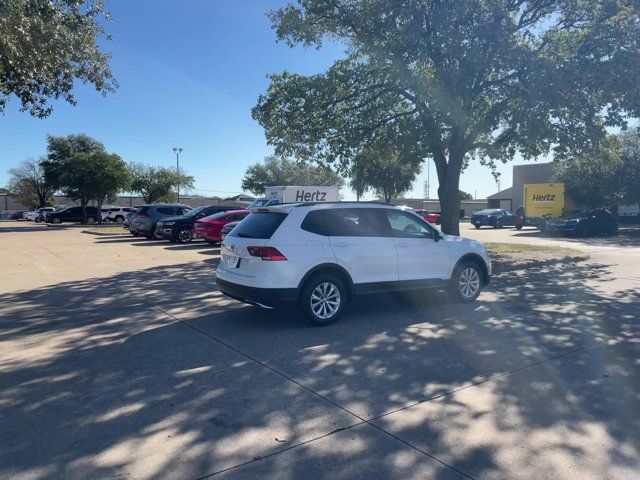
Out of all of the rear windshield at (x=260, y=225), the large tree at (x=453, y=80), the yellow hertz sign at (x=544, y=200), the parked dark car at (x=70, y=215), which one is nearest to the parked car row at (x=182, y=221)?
the large tree at (x=453, y=80)

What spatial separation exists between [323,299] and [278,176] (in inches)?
2148

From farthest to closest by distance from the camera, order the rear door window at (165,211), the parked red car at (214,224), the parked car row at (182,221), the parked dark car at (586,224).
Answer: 1. the parked dark car at (586,224)
2. the rear door window at (165,211)
3. the parked car row at (182,221)
4. the parked red car at (214,224)

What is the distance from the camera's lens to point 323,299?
6.94 m

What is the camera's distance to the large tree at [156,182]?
53500mm

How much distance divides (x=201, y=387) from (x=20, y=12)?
795cm

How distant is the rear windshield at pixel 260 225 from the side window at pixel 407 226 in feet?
6.01

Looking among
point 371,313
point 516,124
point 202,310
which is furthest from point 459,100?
point 202,310

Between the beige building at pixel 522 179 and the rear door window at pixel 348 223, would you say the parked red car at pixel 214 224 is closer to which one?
the rear door window at pixel 348 223

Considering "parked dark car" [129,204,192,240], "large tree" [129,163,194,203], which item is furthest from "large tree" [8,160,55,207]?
"parked dark car" [129,204,192,240]

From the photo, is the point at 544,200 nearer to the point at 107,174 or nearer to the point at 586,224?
the point at 586,224

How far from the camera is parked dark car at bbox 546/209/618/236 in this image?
27.5m

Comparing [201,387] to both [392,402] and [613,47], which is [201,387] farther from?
[613,47]

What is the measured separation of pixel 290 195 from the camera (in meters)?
23.6

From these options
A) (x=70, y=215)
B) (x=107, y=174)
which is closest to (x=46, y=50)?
(x=107, y=174)
